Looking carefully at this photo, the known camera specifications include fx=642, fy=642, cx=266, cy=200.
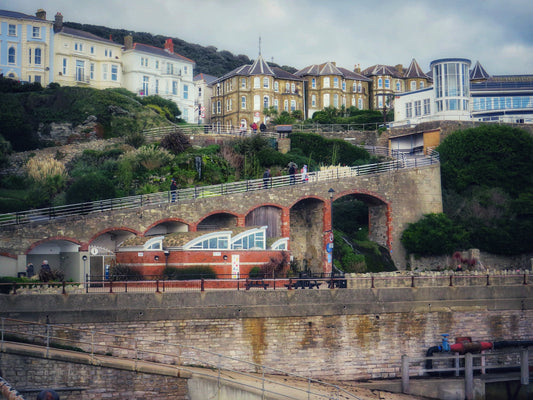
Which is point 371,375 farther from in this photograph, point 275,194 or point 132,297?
point 275,194

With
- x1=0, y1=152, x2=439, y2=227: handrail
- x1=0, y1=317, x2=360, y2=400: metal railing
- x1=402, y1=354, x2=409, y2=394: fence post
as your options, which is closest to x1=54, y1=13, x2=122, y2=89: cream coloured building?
x1=0, y1=152, x2=439, y2=227: handrail

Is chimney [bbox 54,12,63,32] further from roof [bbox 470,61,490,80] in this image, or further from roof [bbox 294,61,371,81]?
roof [bbox 470,61,490,80]

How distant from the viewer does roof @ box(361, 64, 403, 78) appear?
8544 cm

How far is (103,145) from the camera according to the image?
46.4 meters

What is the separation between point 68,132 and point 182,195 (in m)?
17.6

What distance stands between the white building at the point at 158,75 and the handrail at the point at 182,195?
31649 mm

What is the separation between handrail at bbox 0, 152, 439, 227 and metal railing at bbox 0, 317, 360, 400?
38.0 feet

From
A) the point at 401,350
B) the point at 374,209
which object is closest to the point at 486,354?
the point at 401,350

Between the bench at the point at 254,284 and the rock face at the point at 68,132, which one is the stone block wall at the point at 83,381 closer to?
the bench at the point at 254,284

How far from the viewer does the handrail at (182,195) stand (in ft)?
108

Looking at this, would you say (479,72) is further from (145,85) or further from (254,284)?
(254,284)

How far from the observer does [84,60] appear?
63125 mm

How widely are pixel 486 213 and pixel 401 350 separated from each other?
20.3 m

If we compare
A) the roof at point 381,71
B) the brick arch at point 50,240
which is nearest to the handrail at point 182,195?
the brick arch at point 50,240
